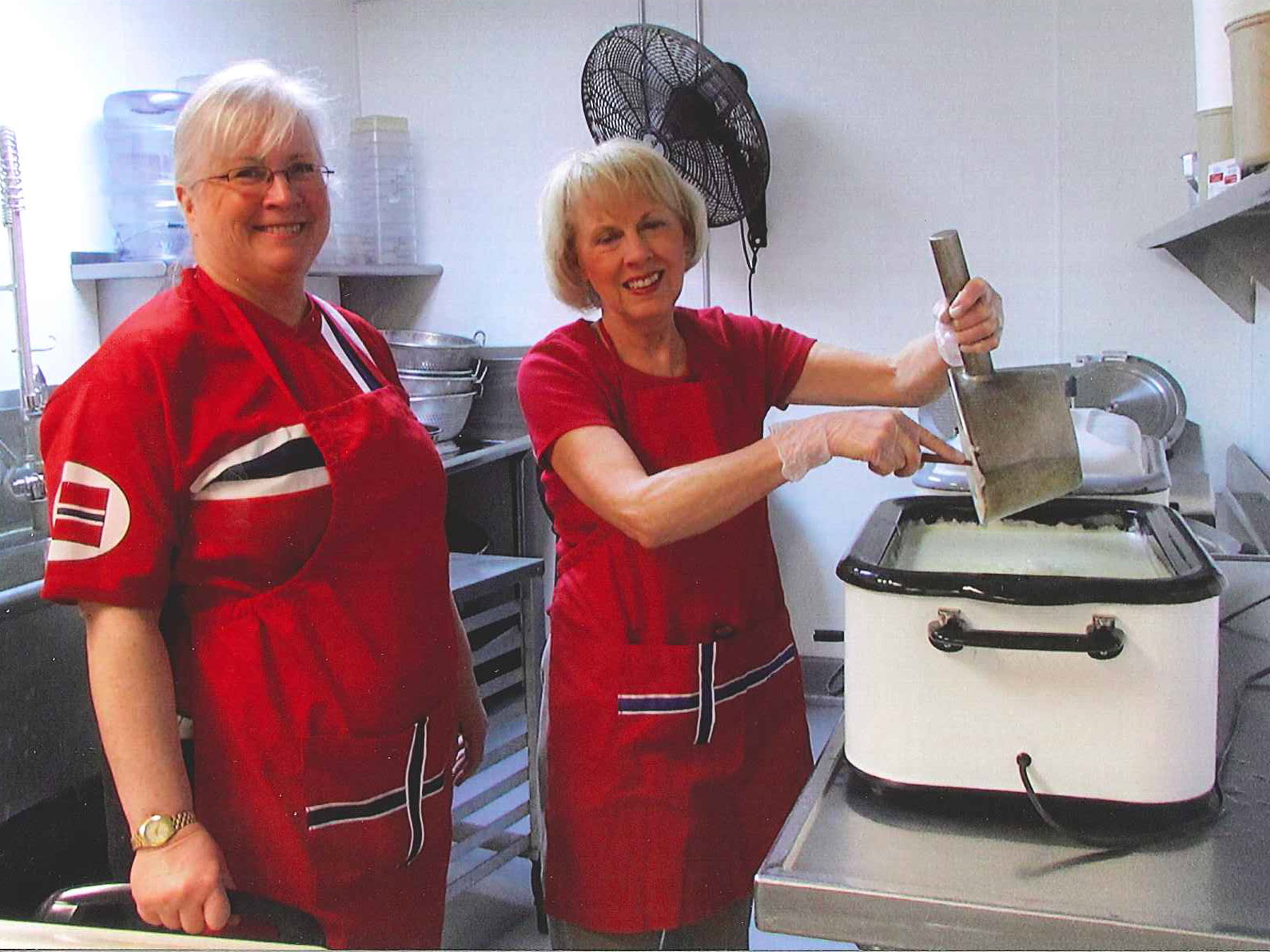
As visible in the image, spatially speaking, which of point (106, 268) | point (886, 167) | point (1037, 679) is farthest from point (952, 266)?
point (886, 167)

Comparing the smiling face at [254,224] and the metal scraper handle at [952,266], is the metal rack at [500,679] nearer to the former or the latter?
the smiling face at [254,224]

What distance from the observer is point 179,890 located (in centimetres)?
113

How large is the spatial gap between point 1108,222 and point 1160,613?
8.41ft

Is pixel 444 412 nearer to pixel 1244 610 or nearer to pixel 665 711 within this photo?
pixel 665 711

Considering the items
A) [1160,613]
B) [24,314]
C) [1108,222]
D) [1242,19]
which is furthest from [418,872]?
[1108,222]

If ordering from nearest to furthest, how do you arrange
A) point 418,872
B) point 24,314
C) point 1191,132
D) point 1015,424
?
1. point 1015,424
2. point 418,872
3. point 24,314
4. point 1191,132

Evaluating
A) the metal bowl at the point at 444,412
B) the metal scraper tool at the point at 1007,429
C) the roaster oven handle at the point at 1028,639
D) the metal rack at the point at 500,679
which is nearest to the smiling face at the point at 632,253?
the metal scraper tool at the point at 1007,429

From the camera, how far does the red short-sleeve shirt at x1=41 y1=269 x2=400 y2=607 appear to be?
1140mm

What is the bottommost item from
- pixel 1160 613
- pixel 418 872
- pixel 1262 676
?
pixel 418 872

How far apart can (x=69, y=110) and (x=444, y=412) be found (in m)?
1.19

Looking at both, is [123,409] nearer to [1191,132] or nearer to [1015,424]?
[1015,424]

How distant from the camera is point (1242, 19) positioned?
1.26 metres

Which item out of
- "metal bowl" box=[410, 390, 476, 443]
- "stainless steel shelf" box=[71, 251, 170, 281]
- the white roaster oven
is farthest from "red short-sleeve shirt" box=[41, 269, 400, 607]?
"metal bowl" box=[410, 390, 476, 443]

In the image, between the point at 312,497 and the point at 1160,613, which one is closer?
the point at 1160,613
